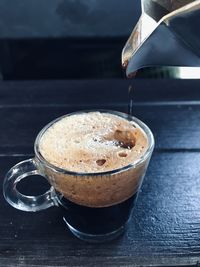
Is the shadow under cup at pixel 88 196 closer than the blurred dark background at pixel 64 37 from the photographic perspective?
Yes

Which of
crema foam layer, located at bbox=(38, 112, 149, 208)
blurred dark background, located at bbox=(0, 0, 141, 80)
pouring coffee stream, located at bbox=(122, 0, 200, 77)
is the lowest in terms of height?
blurred dark background, located at bbox=(0, 0, 141, 80)

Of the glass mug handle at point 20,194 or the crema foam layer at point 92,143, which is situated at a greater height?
the crema foam layer at point 92,143

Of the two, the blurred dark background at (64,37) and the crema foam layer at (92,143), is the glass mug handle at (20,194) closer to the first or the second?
the crema foam layer at (92,143)

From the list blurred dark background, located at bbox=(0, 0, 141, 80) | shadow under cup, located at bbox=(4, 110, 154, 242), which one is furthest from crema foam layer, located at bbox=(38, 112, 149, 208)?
blurred dark background, located at bbox=(0, 0, 141, 80)

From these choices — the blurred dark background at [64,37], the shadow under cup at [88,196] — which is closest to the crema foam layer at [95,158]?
the shadow under cup at [88,196]

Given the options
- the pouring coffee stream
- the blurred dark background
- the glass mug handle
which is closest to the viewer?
the pouring coffee stream

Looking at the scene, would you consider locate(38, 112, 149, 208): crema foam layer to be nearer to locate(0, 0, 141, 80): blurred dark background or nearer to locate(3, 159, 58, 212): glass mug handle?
locate(3, 159, 58, 212): glass mug handle

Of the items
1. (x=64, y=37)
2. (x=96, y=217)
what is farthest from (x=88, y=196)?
(x=64, y=37)

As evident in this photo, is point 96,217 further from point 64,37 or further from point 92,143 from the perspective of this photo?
point 64,37
